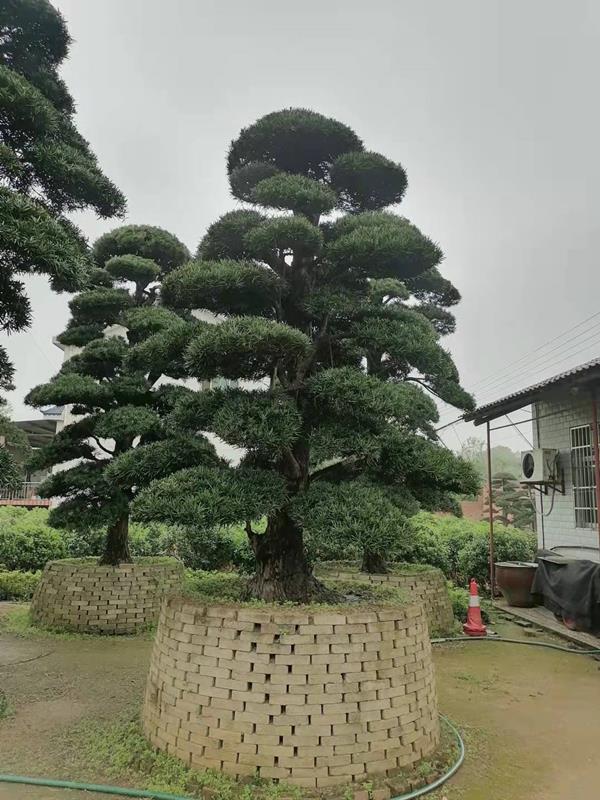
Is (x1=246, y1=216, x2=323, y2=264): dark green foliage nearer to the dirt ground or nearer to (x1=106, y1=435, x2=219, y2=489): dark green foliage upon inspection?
(x1=106, y1=435, x2=219, y2=489): dark green foliage

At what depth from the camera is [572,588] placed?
672 centimetres

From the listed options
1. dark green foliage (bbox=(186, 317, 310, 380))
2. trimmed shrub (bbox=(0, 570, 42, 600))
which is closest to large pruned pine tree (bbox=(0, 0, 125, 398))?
dark green foliage (bbox=(186, 317, 310, 380))

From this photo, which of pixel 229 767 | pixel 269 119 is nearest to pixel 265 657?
pixel 229 767

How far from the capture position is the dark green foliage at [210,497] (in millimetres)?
3398

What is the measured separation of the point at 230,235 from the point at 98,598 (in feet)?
15.2

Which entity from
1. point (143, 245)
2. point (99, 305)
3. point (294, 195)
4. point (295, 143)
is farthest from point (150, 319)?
point (294, 195)

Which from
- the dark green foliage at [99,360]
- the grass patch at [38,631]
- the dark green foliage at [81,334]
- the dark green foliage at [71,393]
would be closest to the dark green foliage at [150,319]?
the dark green foliage at [99,360]

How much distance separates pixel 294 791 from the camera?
9.59 feet

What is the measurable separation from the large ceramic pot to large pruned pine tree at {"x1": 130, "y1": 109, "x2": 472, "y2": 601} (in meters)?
4.09

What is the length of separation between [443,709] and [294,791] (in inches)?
75.6

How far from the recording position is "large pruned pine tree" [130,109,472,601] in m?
3.56

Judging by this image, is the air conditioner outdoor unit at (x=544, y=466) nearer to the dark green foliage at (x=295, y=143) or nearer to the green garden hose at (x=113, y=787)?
the dark green foliage at (x=295, y=143)

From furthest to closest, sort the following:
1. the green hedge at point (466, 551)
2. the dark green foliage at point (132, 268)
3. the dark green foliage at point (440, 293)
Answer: the green hedge at point (466, 551), the dark green foliage at point (440, 293), the dark green foliage at point (132, 268)

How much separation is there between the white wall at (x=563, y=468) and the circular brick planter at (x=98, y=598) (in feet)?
18.3
